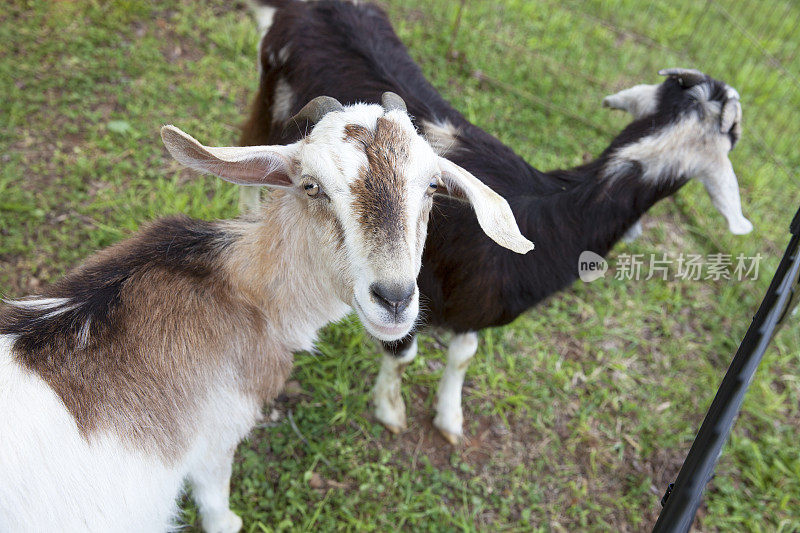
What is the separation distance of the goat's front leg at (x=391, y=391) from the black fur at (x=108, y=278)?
123 centimetres

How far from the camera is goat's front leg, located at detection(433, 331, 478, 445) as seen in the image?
3.35 meters

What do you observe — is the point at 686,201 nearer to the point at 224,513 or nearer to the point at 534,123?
the point at 534,123

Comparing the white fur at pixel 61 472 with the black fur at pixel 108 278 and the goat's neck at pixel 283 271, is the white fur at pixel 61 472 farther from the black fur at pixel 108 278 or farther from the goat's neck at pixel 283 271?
the goat's neck at pixel 283 271

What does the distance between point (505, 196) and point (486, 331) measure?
1347mm

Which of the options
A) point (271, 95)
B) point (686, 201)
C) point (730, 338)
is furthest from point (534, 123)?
point (271, 95)

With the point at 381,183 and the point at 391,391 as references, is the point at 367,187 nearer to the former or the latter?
the point at 381,183

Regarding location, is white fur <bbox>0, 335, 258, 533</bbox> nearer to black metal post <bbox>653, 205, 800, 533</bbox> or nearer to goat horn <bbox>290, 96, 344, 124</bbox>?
goat horn <bbox>290, 96, 344, 124</bbox>

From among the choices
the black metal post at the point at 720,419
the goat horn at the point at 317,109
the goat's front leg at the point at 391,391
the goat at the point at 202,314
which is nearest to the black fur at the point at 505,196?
the goat's front leg at the point at 391,391

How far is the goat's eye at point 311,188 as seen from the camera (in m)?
1.98

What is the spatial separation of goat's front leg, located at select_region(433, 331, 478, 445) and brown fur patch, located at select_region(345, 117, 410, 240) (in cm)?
159

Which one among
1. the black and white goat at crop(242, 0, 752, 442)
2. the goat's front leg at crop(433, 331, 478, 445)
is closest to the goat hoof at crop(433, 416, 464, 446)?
the goat's front leg at crop(433, 331, 478, 445)

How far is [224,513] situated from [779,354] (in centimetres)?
421

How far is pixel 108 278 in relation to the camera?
85.0 inches

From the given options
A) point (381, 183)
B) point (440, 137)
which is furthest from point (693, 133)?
point (381, 183)
